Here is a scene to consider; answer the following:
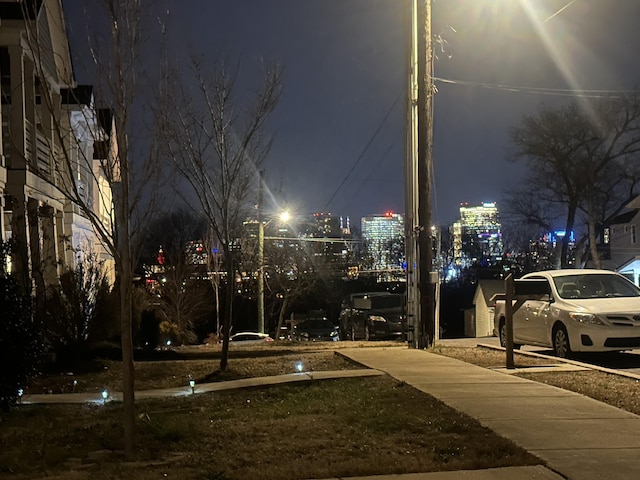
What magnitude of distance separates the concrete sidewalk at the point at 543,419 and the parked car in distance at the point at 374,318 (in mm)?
12223

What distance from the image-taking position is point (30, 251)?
12094 millimetres

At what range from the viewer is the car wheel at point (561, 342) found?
11250 mm

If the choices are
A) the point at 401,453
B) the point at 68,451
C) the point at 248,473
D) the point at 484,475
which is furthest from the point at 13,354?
the point at 484,475

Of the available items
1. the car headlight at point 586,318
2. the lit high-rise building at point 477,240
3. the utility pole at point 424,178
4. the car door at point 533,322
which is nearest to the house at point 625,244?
the lit high-rise building at point 477,240

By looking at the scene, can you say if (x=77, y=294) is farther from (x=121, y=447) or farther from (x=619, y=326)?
(x=619, y=326)

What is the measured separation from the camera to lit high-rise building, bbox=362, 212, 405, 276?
56.7 metres

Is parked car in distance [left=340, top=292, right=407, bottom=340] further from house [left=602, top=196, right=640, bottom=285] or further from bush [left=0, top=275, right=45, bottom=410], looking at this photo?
house [left=602, top=196, right=640, bottom=285]

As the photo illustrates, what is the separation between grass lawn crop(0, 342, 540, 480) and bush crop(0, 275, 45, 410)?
320mm

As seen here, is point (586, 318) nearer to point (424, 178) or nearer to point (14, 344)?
point (424, 178)

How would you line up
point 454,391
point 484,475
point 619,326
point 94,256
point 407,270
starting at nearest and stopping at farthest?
1. point 484,475
2. point 454,391
3. point 619,326
4. point 407,270
5. point 94,256

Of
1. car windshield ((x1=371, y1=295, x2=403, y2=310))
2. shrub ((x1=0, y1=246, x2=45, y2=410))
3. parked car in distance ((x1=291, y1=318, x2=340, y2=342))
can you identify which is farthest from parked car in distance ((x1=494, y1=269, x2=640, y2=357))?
parked car in distance ((x1=291, y1=318, x2=340, y2=342))

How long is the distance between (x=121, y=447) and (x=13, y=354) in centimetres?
195

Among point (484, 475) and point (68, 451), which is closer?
point (484, 475)

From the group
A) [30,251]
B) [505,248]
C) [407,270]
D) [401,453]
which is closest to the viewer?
[401,453]
